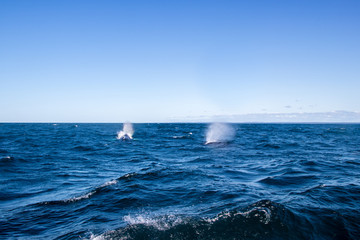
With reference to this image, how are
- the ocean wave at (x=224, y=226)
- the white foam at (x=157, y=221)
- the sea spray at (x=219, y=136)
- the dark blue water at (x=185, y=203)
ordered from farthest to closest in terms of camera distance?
1. the sea spray at (x=219, y=136)
2. the white foam at (x=157, y=221)
3. the dark blue water at (x=185, y=203)
4. the ocean wave at (x=224, y=226)

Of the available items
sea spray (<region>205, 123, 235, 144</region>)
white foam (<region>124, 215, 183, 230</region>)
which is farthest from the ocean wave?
sea spray (<region>205, 123, 235, 144</region>)

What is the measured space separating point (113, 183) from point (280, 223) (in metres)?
8.26

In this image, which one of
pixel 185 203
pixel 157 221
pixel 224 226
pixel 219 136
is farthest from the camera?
pixel 219 136

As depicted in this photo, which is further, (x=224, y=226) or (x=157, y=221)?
(x=157, y=221)

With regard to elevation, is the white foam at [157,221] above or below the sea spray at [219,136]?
above

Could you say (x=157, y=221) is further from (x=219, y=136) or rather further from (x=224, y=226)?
(x=219, y=136)

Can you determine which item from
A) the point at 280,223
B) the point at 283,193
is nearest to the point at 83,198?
the point at 280,223

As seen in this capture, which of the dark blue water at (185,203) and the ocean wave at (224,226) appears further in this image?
the dark blue water at (185,203)

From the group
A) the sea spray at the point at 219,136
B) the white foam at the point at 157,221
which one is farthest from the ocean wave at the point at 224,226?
the sea spray at the point at 219,136

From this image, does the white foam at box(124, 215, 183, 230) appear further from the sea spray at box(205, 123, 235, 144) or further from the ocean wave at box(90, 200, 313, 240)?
the sea spray at box(205, 123, 235, 144)

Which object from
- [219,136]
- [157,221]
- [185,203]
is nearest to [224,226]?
[157,221]

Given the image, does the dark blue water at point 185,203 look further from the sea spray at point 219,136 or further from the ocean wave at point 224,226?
the sea spray at point 219,136

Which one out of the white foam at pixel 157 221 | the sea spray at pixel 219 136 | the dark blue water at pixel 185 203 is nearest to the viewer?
the dark blue water at pixel 185 203

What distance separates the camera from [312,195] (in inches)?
330
